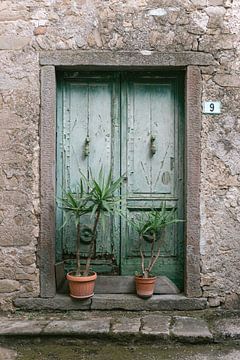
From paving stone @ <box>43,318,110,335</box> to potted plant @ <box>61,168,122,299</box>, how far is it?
0.90ft

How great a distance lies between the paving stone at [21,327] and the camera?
3949 mm

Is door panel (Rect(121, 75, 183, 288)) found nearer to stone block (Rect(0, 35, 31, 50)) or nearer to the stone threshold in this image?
the stone threshold

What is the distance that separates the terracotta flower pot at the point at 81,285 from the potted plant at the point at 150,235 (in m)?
0.41

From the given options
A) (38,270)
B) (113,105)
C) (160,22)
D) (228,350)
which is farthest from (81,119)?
(228,350)

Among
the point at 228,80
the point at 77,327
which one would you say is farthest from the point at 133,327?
the point at 228,80

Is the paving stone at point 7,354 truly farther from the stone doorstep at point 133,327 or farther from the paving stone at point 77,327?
the paving stone at point 77,327

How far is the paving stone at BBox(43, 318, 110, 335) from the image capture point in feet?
12.9

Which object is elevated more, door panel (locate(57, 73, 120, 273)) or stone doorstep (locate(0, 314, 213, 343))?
door panel (locate(57, 73, 120, 273))

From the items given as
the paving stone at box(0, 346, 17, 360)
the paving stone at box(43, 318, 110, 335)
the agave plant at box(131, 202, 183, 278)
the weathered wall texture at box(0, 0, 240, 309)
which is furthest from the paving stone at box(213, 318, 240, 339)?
the paving stone at box(0, 346, 17, 360)

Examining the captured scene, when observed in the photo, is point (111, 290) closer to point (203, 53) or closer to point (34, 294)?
point (34, 294)

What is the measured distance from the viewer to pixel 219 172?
4492 millimetres

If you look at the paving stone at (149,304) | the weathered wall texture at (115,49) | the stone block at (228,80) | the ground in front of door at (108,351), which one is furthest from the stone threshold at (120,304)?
the stone block at (228,80)

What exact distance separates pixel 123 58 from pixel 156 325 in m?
2.26

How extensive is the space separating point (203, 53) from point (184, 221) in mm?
1481
